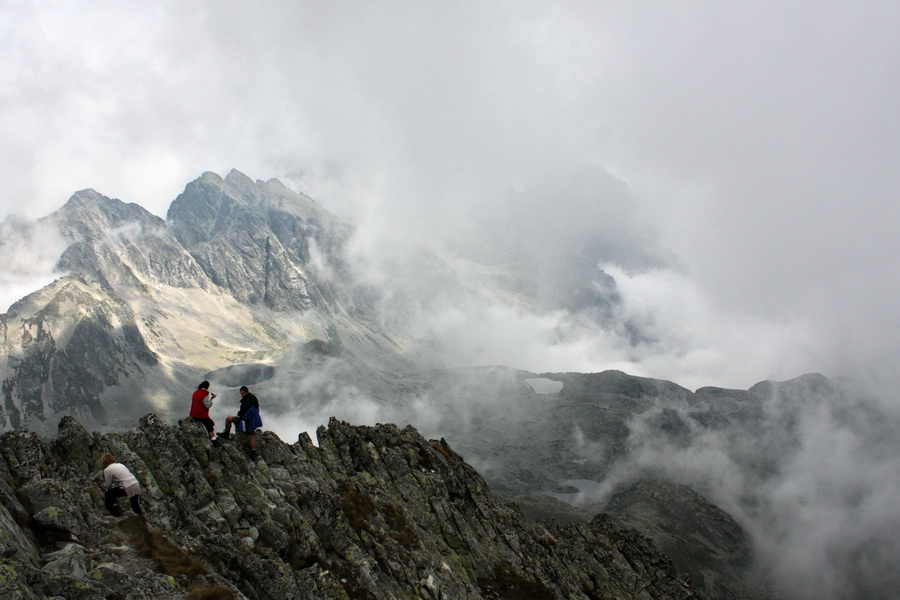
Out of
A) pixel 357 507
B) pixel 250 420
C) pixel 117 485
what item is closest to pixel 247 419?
pixel 250 420

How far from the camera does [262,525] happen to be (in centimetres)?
3666

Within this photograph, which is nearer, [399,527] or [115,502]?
[115,502]

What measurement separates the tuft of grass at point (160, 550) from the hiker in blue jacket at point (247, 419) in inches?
446

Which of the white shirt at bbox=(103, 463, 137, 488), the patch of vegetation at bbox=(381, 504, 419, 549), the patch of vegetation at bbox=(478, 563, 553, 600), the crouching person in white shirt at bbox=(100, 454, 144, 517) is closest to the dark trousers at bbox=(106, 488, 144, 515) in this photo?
the crouching person in white shirt at bbox=(100, 454, 144, 517)

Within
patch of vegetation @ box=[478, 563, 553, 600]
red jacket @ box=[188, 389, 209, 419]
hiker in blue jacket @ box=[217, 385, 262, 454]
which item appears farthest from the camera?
patch of vegetation @ box=[478, 563, 553, 600]

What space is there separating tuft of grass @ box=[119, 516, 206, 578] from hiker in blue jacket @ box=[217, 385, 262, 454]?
37.1 ft

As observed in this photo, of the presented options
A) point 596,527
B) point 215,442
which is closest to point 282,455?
point 215,442

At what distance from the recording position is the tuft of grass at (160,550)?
83.7ft

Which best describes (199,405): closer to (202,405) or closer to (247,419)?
(202,405)

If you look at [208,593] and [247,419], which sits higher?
[247,419]

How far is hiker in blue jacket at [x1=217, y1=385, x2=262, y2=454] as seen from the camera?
38875 millimetres

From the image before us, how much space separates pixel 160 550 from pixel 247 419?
15.2m

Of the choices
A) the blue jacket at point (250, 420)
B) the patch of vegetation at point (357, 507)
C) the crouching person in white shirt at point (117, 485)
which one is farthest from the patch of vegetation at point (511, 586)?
the crouching person in white shirt at point (117, 485)

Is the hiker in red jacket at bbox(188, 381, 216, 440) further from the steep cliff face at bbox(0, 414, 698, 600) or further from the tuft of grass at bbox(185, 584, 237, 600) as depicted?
the tuft of grass at bbox(185, 584, 237, 600)
